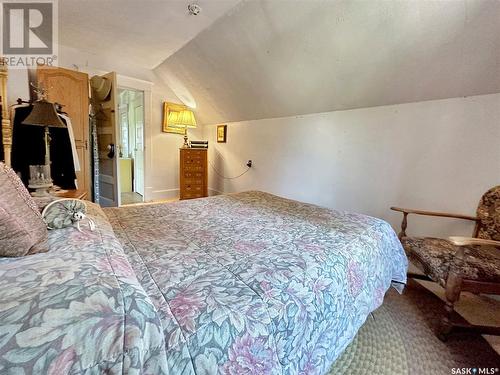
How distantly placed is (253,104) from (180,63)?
126 centimetres

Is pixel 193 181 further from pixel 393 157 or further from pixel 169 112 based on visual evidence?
pixel 393 157

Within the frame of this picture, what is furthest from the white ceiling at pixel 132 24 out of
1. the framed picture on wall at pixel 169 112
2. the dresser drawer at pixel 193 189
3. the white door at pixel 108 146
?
the dresser drawer at pixel 193 189

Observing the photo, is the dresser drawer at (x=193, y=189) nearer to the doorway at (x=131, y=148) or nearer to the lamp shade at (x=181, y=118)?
the doorway at (x=131, y=148)

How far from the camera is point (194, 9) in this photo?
2354 mm

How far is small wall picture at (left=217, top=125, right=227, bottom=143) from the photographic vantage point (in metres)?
4.61

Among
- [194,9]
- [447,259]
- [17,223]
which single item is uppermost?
[194,9]

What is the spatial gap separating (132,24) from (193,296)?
10.1 feet

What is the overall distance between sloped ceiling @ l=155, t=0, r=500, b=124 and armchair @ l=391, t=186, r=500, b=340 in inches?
37.6

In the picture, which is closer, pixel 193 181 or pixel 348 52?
pixel 348 52

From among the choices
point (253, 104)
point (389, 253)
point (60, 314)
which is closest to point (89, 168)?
point (253, 104)

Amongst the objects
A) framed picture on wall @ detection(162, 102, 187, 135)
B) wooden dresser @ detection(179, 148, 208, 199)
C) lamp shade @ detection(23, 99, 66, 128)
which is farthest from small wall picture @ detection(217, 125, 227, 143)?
lamp shade @ detection(23, 99, 66, 128)

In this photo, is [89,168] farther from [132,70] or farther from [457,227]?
[457,227]

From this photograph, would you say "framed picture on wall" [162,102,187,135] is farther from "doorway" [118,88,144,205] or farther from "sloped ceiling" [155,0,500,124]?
"sloped ceiling" [155,0,500,124]

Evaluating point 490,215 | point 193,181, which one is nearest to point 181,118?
point 193,181
